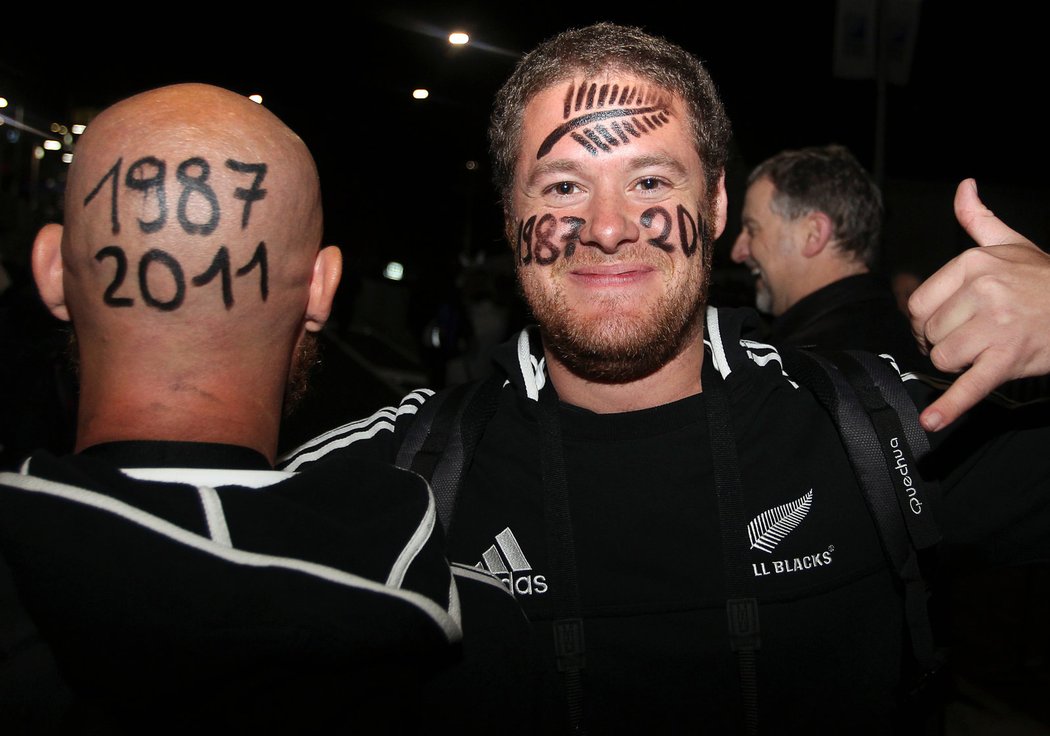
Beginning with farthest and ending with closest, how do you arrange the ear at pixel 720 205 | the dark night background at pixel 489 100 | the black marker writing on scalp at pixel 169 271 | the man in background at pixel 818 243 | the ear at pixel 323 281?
the dark night background at pixel 489 100
the man in background at pixel 818 243
the ear at pixel 720 205
the ear at pixel 323 281
the black marker writing on scalp at pixel 169 271

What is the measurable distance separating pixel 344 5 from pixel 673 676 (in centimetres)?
651

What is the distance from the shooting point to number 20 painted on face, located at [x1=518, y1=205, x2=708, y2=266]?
6.82ft

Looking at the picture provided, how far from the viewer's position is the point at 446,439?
1.96 m

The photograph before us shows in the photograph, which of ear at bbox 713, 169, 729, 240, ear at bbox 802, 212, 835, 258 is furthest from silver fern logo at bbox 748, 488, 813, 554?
ear at bbox 802, 212, 835, 258

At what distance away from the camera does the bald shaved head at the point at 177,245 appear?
1.32m

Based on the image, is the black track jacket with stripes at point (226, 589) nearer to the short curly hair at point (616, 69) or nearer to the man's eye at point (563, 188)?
the man's eye at point (563, 188)

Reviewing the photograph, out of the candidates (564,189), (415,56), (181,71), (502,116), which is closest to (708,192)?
(564,189)

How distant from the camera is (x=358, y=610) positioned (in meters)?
1.12

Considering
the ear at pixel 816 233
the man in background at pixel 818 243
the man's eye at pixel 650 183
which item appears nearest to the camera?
the man's eye at pixel 650 183

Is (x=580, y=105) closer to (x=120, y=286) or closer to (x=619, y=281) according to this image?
(x=619, y=281)

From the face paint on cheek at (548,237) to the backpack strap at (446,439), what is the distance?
15.1 inches

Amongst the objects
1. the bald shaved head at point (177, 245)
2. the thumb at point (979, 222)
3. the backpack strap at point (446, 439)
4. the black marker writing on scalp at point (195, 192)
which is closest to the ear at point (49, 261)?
the bald shaved head at point (177, 245)

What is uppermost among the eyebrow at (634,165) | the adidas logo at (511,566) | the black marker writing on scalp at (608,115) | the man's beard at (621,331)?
the black marker writing on scalp at (608,115)

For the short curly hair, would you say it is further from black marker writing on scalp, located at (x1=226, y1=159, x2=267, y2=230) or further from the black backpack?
black marker writing on scalp, located at (x1=226, y1=159, x2=267, y2=230)
